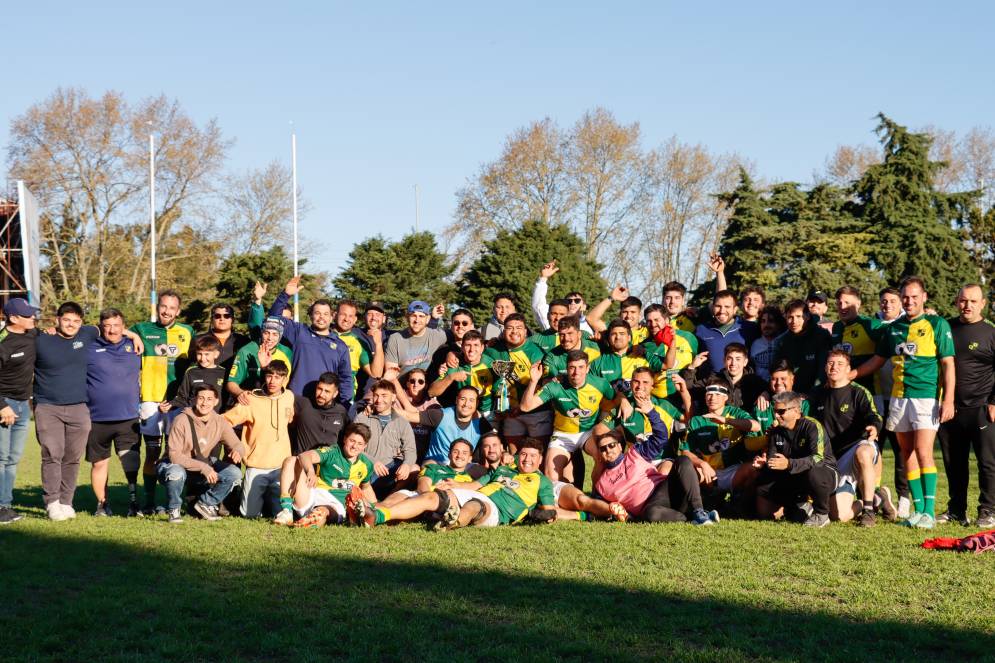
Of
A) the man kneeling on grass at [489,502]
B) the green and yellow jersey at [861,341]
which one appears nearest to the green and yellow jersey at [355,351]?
the man kneeling on grass at [489,502]

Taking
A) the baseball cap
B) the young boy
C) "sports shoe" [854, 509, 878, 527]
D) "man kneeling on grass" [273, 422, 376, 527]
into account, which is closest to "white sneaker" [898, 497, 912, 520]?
"sports shoe" [854, 509, 878, 527]

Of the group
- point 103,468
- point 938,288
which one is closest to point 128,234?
point 938,288

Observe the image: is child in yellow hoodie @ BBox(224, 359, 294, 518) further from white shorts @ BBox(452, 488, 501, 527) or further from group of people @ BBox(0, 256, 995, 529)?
white shorts @ BBox(452, 488, 501, 527)

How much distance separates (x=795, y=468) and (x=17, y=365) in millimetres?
6869

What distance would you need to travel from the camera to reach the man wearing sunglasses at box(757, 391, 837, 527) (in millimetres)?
8000

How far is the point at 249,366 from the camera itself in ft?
29.9

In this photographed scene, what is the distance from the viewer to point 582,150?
41688 mm

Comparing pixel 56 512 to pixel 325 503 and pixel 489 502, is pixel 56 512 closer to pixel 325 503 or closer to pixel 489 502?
pixel 325 503

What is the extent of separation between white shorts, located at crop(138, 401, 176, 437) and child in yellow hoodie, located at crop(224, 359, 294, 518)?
75 centimetres

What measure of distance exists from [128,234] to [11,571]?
4044cm

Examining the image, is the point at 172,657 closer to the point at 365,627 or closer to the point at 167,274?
the point at 365,627

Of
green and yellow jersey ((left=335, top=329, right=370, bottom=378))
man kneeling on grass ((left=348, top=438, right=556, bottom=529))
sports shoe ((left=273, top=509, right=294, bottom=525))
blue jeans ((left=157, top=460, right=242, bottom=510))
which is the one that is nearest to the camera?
man kneeling on grass ((left=348, top=438, right=556, bottom=529))

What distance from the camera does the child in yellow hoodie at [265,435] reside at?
8664mm

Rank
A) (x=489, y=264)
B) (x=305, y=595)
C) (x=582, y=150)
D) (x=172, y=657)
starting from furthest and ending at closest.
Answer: (x=582, y=150) → (x=489, y=264) → (x=305, y=595) → (x=172, y=657)
